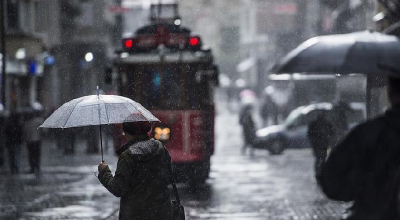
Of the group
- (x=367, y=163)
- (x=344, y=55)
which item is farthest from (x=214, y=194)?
(x=367, y=163)

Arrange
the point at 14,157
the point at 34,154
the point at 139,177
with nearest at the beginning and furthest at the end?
the point at 139,177 → the point at 34,154 → the point at 14,157

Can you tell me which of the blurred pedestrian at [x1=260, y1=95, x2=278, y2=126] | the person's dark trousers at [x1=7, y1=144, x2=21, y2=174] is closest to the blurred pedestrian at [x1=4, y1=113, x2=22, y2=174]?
the person's dark trousers at [x1=7, y1=144, x2=21, y2=174]

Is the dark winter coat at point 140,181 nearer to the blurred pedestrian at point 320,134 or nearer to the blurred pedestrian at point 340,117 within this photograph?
the blurred pedestrian at point 320,134

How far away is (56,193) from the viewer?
1764cm

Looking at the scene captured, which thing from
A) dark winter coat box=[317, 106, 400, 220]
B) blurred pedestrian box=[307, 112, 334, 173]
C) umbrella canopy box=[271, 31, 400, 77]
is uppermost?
umbrella canopy box=[271, 31, 400, 77]

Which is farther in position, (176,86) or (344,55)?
(176,86)

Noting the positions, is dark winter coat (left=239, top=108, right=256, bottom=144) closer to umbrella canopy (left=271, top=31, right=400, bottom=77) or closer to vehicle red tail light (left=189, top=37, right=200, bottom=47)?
vehicle red tail light (left=189, top=37, right=200, bottom=47)

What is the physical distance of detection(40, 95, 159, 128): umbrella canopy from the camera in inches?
287

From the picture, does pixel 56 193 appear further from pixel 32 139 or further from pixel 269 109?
pixel 269 109

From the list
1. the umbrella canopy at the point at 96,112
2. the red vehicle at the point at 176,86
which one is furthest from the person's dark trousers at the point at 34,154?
the umbrella canopy at the point at 96,112

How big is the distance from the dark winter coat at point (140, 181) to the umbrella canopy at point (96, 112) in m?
0.42

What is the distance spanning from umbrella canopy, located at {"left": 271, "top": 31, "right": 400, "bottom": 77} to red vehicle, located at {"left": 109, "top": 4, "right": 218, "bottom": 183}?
10524mm

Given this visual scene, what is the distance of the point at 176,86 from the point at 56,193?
330 cm

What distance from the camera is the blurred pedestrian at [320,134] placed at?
16.3 m
